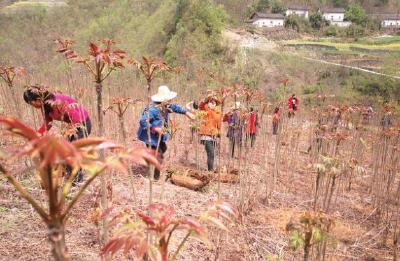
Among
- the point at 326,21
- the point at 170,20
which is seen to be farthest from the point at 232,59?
the point at 326,21

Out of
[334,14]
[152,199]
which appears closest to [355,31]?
[334,14]

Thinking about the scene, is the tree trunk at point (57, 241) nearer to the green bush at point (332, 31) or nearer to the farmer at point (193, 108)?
the farmer at point (193, 108)

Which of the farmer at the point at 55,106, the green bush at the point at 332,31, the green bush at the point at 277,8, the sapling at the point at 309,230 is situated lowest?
the sapling at the point at 309,230

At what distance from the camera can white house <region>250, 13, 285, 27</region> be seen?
42094mm

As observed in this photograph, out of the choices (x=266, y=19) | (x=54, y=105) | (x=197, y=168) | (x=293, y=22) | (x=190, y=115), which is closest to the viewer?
(x=54, y=105)

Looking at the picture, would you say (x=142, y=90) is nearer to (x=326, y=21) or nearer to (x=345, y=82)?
(x=345, y=82)

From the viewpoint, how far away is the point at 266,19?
4253cm

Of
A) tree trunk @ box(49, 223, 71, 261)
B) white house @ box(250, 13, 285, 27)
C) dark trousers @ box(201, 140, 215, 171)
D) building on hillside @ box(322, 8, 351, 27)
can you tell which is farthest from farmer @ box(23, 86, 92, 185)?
building on hillside @ box(322, 8, 351, 27)

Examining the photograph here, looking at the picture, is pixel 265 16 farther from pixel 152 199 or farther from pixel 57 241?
pixel 57 241

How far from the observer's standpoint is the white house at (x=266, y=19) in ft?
138

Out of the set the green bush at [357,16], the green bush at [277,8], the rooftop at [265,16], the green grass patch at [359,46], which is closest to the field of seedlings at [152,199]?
the green grass patch at [359,46]

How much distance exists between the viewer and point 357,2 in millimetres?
51094

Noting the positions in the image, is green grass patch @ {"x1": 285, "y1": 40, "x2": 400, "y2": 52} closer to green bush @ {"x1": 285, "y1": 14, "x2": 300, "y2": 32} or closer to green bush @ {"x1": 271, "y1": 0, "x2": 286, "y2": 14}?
green bush @ {"x1": 285, "y1": 14, "x2": 300, "y2": 32}

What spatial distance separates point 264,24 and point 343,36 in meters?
8.90
